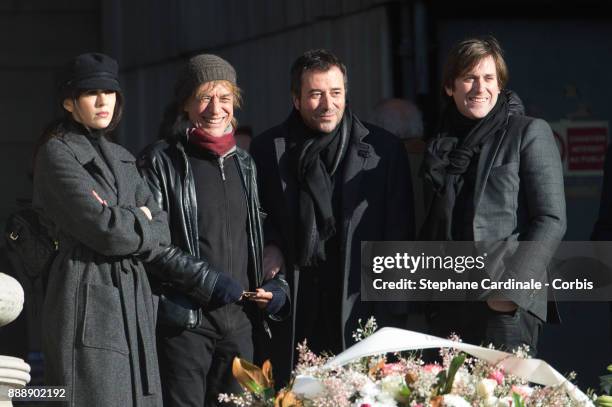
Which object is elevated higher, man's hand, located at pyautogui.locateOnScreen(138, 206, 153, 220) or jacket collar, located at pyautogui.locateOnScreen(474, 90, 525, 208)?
jacket collar, located at pyautogui.locateOnScreen(474, 90, 525, 208)

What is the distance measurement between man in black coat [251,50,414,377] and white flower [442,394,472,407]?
245cm

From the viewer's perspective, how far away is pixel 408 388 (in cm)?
377

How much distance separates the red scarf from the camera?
6.11 metres

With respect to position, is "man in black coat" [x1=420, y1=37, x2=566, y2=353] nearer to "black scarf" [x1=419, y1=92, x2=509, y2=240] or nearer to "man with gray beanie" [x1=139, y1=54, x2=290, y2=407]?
"black scarf" [x1=419, y1=92, x2=509, y2=240]

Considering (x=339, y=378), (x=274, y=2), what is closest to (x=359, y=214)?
(x=339, y=378)

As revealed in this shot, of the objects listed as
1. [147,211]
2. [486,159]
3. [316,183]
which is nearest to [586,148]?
[486,159]

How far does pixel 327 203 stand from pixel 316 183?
0.10m

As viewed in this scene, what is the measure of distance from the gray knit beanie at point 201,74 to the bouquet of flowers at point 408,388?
2.48m

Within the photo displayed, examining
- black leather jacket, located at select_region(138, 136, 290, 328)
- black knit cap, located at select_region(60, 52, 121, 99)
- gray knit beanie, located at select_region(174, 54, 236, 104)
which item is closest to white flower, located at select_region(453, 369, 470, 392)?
black leather jacket, located at select_region(138, 136, 290, 328)

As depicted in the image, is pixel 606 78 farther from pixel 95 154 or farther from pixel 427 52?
pixel 95 154

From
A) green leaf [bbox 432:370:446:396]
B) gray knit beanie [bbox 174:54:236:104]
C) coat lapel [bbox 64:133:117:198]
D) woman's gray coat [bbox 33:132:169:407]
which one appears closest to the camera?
green leaf [bbox 432:370:446:396]

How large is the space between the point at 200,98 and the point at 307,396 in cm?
261

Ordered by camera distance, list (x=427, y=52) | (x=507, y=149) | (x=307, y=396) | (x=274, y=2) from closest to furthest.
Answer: (x=307, y=396) → (x=507, y=149) → (x=427, y=52) → (x=274, y=2)

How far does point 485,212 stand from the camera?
5980mm
